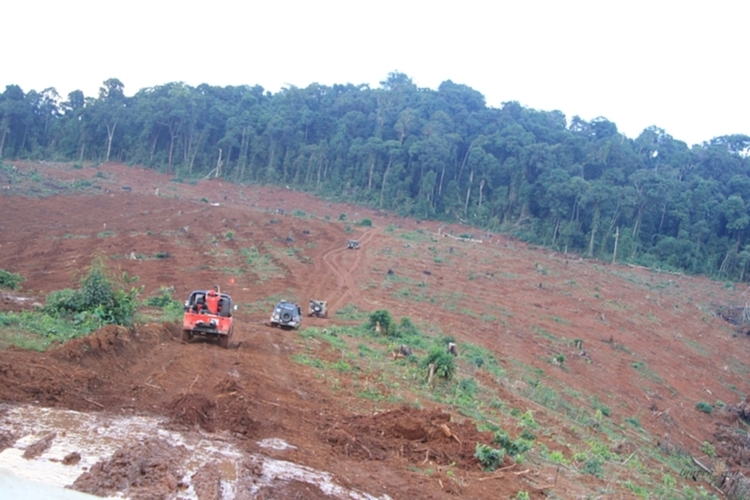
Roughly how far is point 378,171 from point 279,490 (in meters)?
66.5

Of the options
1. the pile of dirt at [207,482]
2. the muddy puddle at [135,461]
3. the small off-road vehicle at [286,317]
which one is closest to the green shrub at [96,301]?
the small off-road vehicle at [286,317]

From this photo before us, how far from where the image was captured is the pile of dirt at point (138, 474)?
263 inches

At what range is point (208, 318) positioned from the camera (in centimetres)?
1577

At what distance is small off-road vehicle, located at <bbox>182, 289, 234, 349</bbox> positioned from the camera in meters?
15.8

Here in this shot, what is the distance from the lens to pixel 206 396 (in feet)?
33.8

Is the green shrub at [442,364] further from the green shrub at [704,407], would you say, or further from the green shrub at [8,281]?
the green shrub at [8,281]

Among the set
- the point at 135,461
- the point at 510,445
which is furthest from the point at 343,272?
the point at 135,461

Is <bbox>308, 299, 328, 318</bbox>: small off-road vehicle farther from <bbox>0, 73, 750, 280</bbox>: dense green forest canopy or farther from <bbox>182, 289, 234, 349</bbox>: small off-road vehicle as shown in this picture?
<bbox>0, 73, 750, 280</bbox>: dense green forest canopy

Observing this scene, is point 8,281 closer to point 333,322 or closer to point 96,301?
point 96,301

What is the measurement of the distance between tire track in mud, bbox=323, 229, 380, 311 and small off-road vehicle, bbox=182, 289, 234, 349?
11.2 metres

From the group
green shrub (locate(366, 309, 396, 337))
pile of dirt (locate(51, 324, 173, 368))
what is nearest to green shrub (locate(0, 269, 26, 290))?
pile of dirt (locate(51, 324, 173, 368))

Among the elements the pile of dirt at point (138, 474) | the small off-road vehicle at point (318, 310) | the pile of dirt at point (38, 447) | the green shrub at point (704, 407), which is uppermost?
the pile of dirt at point (138, 474)

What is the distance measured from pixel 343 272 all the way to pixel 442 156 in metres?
37.0

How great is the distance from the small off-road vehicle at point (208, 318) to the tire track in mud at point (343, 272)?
11.2m
